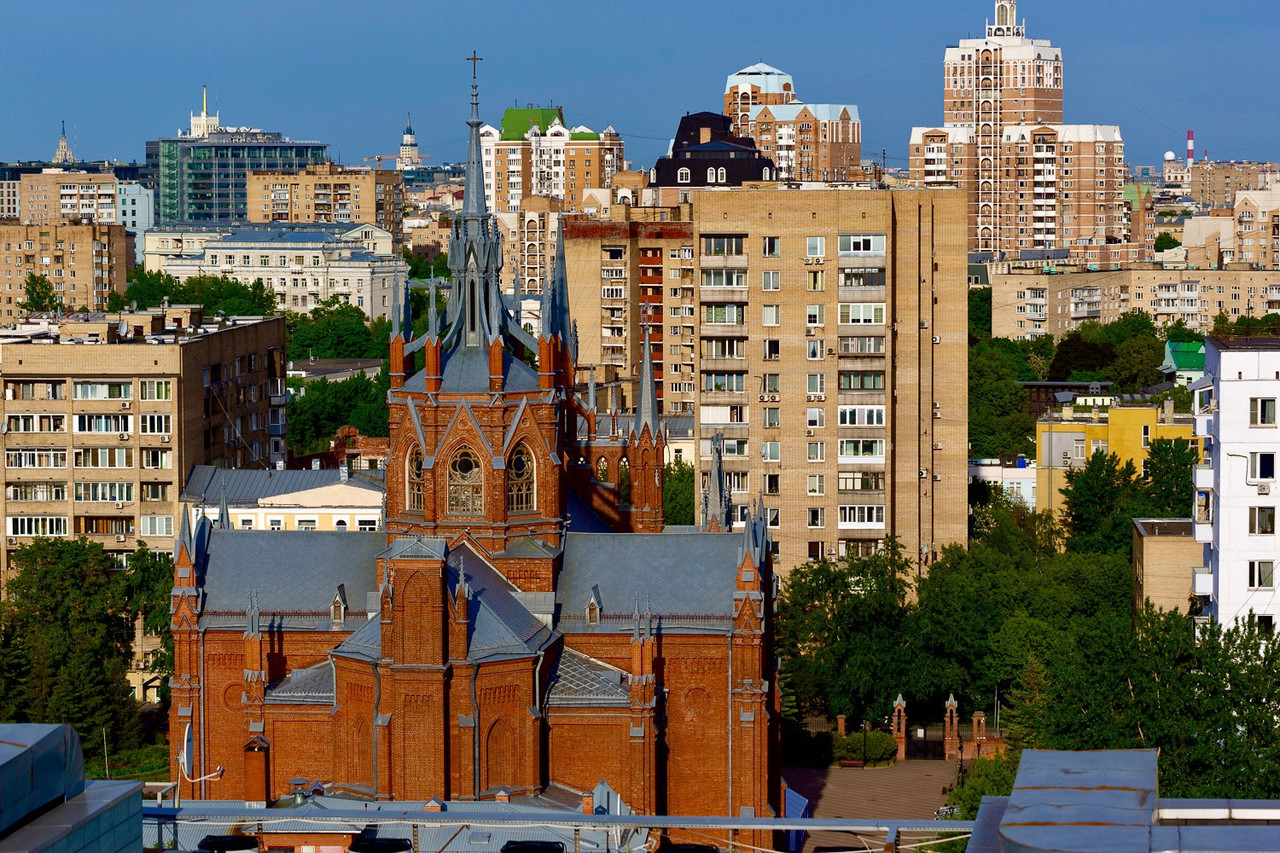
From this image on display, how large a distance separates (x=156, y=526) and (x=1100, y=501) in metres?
45.2

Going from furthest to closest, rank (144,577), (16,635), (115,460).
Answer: (115,460), (144,577), (16,635)

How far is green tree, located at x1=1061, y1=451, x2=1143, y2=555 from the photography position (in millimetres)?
109250

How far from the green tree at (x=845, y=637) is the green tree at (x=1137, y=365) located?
9068cm

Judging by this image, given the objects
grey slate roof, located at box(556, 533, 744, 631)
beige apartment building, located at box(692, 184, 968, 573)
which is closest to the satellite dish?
grey slate roof, located at box(556, 533, 744, 631)

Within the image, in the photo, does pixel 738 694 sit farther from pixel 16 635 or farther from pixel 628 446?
pixel 16 635

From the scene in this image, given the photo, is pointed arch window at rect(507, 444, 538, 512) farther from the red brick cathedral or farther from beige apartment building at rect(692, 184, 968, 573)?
beige apartment building at rect(692, 184, 968, 573)

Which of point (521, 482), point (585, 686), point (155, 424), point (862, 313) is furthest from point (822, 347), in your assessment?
point (585, 686)

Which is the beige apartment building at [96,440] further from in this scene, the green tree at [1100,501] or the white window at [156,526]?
the green tree at [1100,501]

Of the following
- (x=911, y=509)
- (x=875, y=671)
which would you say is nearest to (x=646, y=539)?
(x=875, y=671)

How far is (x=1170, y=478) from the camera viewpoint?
111500 mm

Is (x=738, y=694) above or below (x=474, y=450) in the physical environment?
below

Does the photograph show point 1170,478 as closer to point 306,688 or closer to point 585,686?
point 585,686

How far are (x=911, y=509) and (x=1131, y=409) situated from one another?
24.0 meters

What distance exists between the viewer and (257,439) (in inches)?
4574
